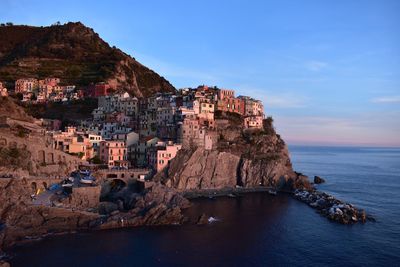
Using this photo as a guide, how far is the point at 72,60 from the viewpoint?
124312 mm

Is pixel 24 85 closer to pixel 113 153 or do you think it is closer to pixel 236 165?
pixel 113 153

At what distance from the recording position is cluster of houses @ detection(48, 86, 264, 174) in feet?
222

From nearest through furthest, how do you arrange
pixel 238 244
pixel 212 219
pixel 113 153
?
pixel 238 244 → pixel 212 219 → pixel 113 153

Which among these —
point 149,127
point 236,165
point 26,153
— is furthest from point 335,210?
point 26,153

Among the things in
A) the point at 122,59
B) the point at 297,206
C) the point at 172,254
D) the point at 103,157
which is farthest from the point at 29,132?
the point at 122,59

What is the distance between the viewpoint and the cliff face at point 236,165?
67.6 metres

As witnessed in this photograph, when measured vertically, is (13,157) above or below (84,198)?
above

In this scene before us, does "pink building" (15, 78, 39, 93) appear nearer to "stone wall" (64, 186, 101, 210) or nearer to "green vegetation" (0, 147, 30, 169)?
"green vegetation" (0, 147, 30, 169)

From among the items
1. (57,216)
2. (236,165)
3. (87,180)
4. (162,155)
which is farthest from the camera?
(236,165)

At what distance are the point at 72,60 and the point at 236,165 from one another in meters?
75.8

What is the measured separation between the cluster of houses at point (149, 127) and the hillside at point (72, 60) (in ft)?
72.9

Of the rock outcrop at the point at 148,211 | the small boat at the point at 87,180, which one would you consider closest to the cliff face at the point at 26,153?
the small boat at the point at 87,180

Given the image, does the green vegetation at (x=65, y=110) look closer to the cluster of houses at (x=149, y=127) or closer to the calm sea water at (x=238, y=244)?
the cluster of houses at (x=149, y=127)

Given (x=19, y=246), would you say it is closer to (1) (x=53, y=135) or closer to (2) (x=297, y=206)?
(1) (x=53, y=135)
